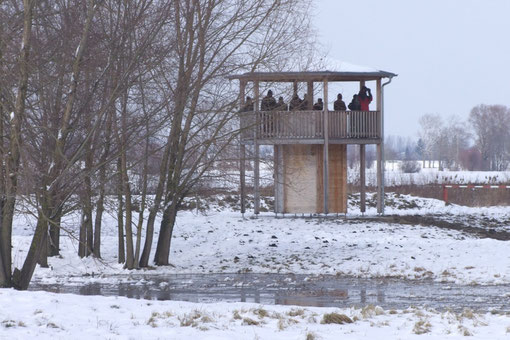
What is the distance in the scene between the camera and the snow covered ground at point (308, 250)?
21.7 metres

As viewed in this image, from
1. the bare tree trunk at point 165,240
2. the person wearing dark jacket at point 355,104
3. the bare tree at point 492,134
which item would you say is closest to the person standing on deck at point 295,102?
the bare tree trunk at point 165,240

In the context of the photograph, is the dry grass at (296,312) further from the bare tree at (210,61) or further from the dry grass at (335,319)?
the bare tree at (210,61)

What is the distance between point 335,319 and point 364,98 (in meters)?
20.1

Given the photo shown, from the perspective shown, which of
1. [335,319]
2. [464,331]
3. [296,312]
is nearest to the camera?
[464,331]

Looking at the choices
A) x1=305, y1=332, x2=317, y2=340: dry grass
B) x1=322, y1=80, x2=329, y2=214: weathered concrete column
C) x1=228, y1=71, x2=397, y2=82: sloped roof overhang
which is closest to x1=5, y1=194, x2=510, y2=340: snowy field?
x1=305, y1=332, x2=317, y2=340: dry grass

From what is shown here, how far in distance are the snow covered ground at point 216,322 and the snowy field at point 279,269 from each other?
16mm

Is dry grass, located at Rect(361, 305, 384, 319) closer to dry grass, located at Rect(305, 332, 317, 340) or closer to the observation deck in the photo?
dry grass, located at Rect(305, 332, 317, 340)

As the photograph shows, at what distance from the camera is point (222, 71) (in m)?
22.2

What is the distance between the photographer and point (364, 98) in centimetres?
3161

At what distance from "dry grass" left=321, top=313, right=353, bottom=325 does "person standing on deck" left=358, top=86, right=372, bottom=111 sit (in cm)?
1979

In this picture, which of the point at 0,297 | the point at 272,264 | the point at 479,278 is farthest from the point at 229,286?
the point at 0,297

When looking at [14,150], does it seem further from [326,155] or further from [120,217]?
[326,155]

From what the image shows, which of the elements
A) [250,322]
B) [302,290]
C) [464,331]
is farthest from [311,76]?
[464,331]

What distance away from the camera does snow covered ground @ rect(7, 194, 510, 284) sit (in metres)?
21.7
